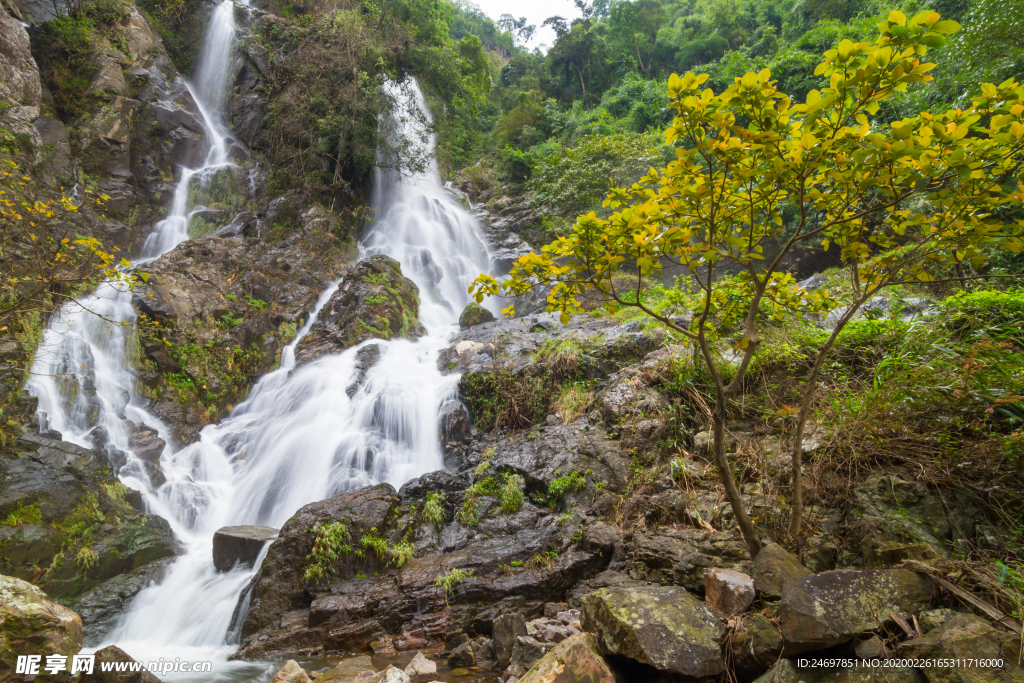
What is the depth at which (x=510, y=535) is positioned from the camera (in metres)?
5.88

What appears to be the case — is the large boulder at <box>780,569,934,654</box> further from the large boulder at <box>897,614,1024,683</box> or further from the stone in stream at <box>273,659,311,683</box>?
the stone in stream at <box>273,659,311,683</box>

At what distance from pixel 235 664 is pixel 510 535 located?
3.20m

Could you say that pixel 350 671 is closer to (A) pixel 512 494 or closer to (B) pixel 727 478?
(A) pixel 512 494

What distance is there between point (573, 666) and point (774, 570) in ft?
4.70

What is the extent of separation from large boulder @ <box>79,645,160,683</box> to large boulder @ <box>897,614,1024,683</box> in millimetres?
5041

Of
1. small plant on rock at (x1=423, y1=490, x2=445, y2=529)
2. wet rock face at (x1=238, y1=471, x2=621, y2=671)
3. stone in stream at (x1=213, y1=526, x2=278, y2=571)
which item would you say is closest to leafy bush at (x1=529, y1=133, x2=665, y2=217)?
small plant on rock at (x1=423, y1=490, x2=445, y2=529)

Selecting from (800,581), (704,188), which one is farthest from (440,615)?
(704,188)

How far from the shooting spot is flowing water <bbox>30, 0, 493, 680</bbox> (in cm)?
596

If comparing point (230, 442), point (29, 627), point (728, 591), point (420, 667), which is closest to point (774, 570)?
point (728, 591)

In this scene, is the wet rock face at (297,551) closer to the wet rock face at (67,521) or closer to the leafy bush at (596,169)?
the wet rock face at (67,521)

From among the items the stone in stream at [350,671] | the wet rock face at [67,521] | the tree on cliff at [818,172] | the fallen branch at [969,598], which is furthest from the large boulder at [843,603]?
the wet rock face at [67,521]

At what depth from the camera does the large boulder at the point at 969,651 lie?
7.01 feet

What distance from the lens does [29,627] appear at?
3355 millimetres

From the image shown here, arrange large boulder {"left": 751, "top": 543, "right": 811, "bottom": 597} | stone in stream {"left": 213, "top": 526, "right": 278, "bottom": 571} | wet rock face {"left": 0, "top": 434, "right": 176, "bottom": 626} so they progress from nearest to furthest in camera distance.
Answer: large boulder {"left": 751, "top": 543, "right": 811, "bottom": 597}, wet rock face {"left": 0, "top": 434, "right": 176, "bottom": 626}, stone in stream {"left": 213, "top": 526, "right": 278, "bottom": 571}
